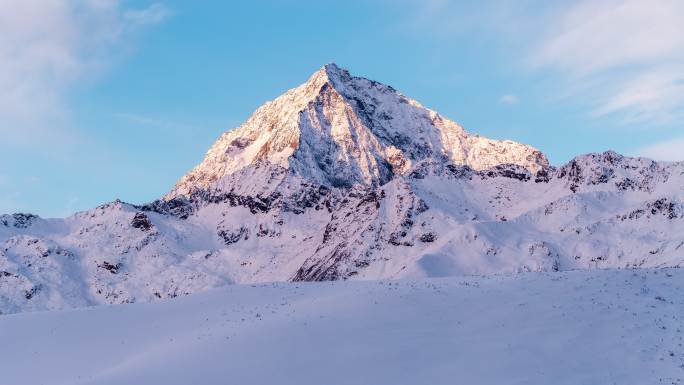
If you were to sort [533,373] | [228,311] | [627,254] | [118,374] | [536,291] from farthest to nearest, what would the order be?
[627,254]
[228,311]
[536,291]
[118,374]
[533,373]

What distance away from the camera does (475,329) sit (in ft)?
103

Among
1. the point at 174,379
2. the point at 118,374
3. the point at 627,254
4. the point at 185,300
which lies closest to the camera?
the point at 174,379

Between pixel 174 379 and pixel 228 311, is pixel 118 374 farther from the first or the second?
pixel 228 311

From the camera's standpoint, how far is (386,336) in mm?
30766

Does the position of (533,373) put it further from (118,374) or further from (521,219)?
(521,219)

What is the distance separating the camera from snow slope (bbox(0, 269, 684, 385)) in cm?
2711

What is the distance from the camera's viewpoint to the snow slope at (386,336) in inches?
1067

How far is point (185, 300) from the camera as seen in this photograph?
44125 mm

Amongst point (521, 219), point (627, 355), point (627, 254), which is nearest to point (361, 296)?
point (627, 355)

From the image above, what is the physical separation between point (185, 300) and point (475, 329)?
1907 centimetres

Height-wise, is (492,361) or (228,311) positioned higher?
(228,311)

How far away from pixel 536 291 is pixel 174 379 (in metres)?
17.2

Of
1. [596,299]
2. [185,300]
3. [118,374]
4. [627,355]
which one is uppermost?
[185,300]

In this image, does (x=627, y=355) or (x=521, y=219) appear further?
(x=521, y=219)
